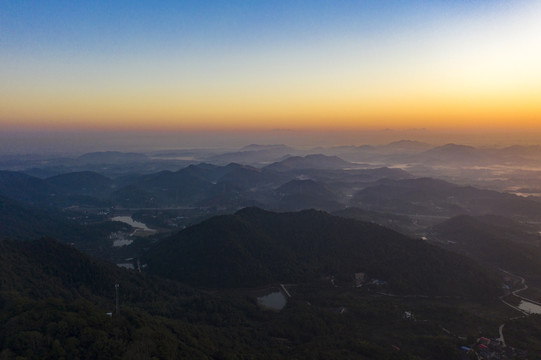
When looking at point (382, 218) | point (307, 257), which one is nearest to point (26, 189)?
point (307, 257)

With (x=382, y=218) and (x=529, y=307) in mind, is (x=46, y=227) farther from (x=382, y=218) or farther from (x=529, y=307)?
A: (x=529, y=307)

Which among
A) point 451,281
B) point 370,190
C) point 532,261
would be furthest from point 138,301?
point 370,190

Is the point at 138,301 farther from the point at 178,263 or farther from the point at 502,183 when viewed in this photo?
the point at 502,183

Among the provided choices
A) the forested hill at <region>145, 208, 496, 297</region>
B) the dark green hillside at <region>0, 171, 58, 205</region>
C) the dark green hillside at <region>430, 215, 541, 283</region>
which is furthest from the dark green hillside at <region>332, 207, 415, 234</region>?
the dark green hillside at <region>0, 171, 58, 205</region>

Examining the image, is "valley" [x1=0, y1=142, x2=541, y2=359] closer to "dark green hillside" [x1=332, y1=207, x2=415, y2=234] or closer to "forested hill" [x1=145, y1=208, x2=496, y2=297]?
"forested hill" [x1=145, y1=208, x2=496, y2=297]

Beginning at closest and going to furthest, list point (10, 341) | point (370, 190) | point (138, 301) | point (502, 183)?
point (10, 341)
point (138, 301)
point (370, 190)
point (502, 183)

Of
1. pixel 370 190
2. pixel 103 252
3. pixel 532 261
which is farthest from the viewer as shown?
pixel 370 190

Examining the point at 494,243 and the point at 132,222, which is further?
the point at 132,222

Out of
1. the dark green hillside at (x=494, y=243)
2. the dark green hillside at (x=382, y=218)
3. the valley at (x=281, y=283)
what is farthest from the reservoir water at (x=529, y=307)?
the dark green hillside at (x=382, y=218)
